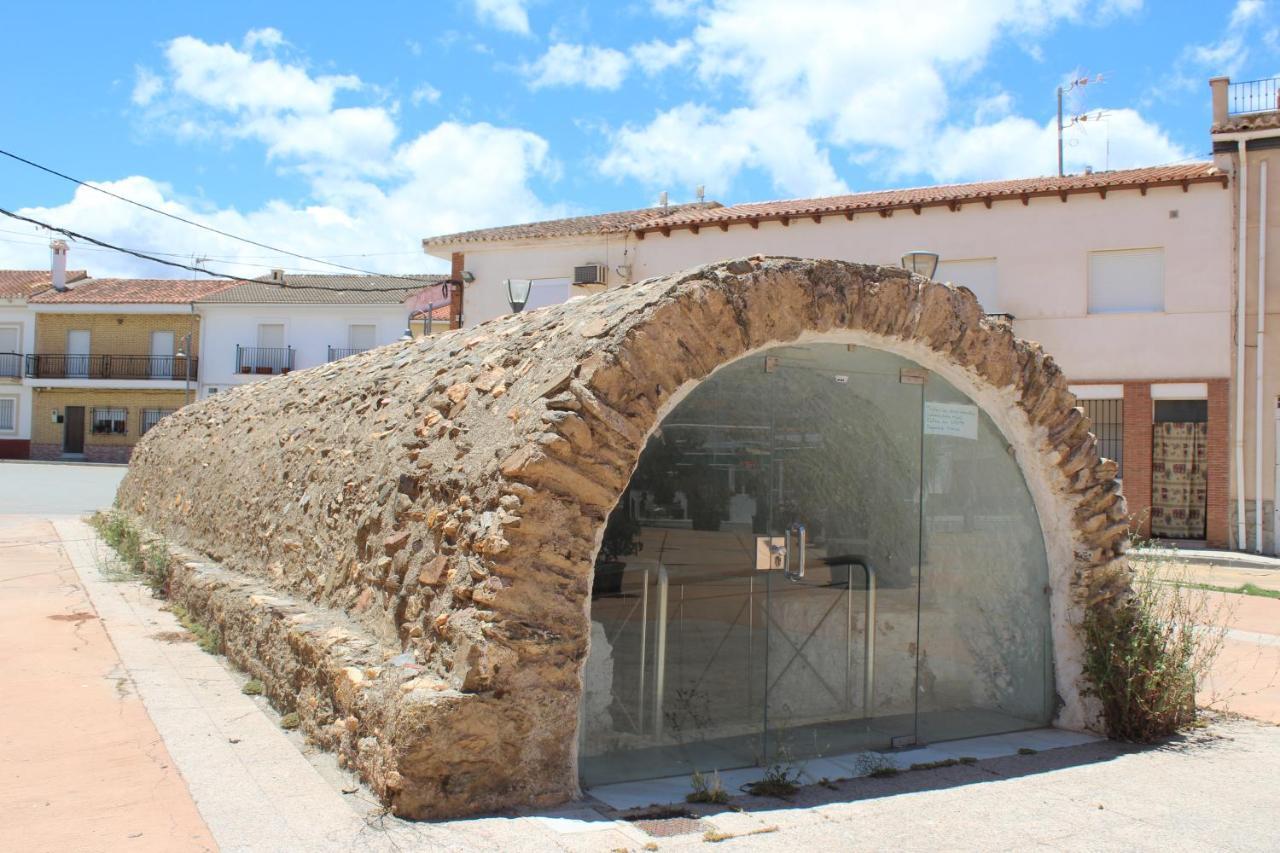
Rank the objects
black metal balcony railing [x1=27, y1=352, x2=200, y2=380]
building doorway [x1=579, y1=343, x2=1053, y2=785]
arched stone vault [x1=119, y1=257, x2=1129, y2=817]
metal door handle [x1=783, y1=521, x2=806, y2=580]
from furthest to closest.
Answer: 1. black metal balcony railing [x1=27, y1=352, x2=200, y2=380]
2. metal door handle [x1=783, y1=521, x2=806, y2=580]
3. building doorway [x1=579, y1=343, x2=1053, y2=785]
4. arched stone vault [x1=119, y1=257, x2=1129, y2=817]

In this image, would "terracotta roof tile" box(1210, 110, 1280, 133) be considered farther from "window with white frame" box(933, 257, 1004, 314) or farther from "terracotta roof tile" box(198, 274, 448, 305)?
"terracotta roof tile" box(198, 274, 448, 305)

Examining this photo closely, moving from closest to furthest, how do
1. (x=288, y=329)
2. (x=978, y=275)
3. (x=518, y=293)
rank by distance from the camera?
(x=518, y=293)
(x=978, y=275)
(x=288, y=329)

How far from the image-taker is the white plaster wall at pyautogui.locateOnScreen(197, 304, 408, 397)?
139 feet

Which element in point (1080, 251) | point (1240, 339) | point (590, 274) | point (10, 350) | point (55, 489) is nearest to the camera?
point (1240, 339)

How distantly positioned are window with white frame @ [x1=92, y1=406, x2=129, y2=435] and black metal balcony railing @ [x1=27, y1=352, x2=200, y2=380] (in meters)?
1.45

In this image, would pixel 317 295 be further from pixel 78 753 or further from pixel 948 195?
pixel 78 753

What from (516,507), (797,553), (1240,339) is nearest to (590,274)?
(1240,339)

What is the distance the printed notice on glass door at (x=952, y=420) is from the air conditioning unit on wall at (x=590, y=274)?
1789cm

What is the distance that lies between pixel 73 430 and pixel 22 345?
4115 millimetres

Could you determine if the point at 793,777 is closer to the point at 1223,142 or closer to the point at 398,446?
the point at 398,446

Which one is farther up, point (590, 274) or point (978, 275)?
point (590, 274)

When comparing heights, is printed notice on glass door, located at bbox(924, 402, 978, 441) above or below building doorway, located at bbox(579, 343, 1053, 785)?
above

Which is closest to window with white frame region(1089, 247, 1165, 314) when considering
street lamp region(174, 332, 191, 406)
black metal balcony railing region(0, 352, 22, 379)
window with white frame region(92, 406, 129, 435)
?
street lamp region(174, 332, 191, 406)

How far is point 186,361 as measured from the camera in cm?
4309
